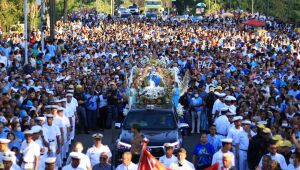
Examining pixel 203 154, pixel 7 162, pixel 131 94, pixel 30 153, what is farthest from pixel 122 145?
pixel 131 94

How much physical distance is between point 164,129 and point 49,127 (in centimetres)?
272

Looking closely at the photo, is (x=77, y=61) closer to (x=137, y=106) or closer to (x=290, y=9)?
(x=137, y=106)

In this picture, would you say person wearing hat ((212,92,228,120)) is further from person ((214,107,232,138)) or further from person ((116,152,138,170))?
person ((116,152,138,170))

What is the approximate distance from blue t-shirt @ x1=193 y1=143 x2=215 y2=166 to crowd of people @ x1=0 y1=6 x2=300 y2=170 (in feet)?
0.07

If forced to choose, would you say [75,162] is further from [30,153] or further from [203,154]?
[203,154]

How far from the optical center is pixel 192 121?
2491 cm

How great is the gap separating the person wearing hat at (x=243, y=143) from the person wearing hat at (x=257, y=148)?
0.98 m

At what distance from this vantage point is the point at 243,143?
1714 centimetres

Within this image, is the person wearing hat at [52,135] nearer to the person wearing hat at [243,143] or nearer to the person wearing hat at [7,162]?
the person wearing hat at [7,162]

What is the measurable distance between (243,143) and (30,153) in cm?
465

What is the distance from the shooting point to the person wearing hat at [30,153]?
15.2 m

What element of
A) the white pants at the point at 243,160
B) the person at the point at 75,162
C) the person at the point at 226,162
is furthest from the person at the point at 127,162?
the white pants at the point at 243,160

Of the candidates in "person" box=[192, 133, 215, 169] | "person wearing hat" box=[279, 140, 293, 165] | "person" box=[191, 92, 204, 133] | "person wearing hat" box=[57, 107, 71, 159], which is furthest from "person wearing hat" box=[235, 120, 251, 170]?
"person" box=[191, 92, 204, 133]

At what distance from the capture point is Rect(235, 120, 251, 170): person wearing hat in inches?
674
